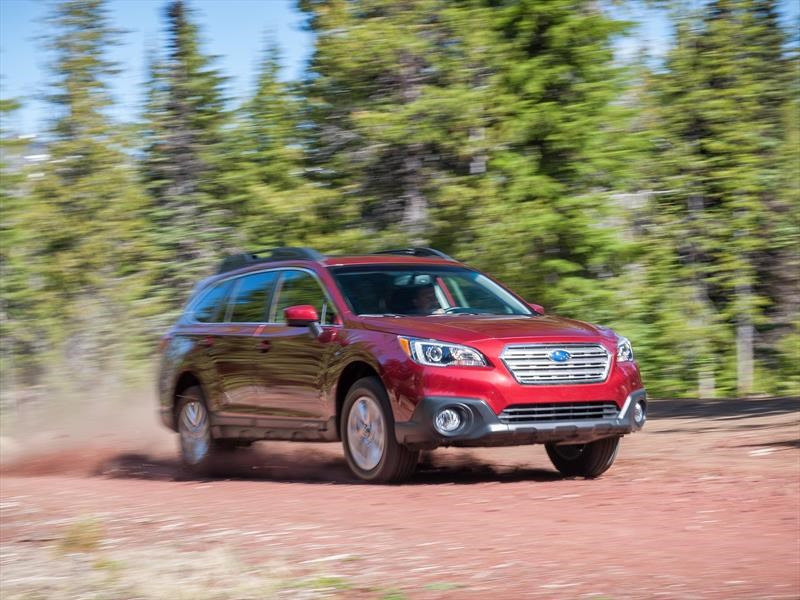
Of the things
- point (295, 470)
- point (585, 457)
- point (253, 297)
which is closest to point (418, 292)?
point (253, 297)

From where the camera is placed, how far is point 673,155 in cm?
2623

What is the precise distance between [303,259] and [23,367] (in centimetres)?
1484

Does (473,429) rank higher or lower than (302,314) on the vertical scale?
lower

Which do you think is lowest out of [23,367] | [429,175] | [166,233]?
[23,367]

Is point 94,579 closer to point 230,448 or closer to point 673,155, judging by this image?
point 230,448

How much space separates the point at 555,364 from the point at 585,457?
1233mm

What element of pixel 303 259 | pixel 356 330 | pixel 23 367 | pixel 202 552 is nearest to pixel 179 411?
pixel 303 259

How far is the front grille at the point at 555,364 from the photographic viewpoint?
9406 millimetres

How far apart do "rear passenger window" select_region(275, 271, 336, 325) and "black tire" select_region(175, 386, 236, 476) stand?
4.79ft

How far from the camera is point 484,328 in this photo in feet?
31.7

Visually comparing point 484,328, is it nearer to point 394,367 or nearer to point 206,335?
point 394,367

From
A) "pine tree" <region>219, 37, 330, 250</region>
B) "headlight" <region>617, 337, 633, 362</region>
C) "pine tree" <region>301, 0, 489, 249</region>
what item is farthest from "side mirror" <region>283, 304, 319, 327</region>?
"pine tree" <region>219, 37, 330, 250</region>

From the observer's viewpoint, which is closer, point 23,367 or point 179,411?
point 179,411

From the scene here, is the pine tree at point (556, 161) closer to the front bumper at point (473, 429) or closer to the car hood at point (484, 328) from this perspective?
the car hood at point (484, 328)
